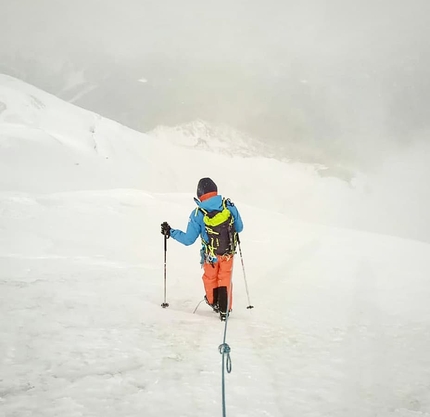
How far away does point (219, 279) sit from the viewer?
579 centimetres

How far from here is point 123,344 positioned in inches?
160

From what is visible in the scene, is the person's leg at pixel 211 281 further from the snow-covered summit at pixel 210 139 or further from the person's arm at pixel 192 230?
the snow-covered summit at pixel 210 139

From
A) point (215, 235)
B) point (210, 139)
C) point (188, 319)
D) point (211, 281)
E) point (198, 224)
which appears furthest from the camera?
point (210, 139)

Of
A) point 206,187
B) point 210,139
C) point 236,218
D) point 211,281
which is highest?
point 210,139

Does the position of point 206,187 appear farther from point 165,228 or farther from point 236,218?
point 165,228

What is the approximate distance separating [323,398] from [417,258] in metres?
8.93

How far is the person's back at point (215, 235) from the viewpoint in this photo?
18.1ft

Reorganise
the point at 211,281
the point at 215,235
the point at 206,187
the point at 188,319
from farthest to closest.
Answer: the point at 211,281
the point at 215,235
the point at 206,187
the point at 188,319

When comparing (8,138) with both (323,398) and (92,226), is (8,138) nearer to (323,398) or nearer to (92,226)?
(92,226)

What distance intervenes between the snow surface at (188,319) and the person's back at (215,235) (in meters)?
0.47

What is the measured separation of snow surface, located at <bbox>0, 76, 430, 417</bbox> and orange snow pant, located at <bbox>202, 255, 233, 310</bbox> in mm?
334

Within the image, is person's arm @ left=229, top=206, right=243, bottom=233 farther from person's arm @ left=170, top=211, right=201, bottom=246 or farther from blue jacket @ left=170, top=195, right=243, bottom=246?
person's arm @ left=170, top=211, right=201, bottom=246

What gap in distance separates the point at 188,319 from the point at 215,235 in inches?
55.2

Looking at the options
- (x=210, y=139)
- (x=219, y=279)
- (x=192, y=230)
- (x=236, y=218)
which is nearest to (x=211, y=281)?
(x=219, y=279)
